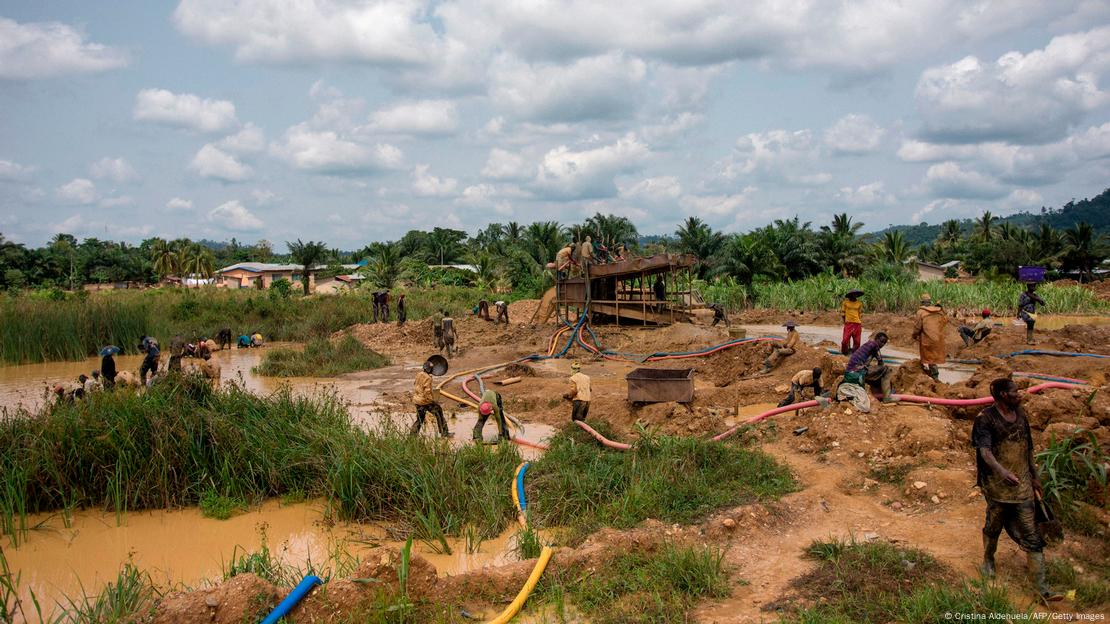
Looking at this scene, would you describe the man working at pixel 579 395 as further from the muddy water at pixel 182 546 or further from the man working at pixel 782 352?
the man working at pixel 782 352

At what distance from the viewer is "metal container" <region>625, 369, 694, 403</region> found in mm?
11297

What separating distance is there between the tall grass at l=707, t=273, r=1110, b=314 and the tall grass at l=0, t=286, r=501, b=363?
15118 millimetres

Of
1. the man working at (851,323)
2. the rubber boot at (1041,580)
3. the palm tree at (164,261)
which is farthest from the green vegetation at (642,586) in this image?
the palm tree at (164,261)

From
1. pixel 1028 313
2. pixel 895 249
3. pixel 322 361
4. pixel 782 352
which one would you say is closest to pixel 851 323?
pixel 782 352

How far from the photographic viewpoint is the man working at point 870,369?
924 cm

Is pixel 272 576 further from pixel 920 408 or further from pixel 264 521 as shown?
pixel 920 408

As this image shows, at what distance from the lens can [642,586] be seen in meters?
5.51

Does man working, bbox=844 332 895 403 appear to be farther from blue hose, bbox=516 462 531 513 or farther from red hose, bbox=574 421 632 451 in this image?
blue hose, bbox=516 462 531 513

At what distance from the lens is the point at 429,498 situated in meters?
7.19

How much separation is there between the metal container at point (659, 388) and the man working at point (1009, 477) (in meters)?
6.02

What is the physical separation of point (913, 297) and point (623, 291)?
1466 centimetres

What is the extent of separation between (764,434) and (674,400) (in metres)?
2.02

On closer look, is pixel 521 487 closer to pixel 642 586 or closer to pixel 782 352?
pixel 642 586

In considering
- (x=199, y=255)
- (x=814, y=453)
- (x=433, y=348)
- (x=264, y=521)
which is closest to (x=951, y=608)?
(x=814, y=453)
